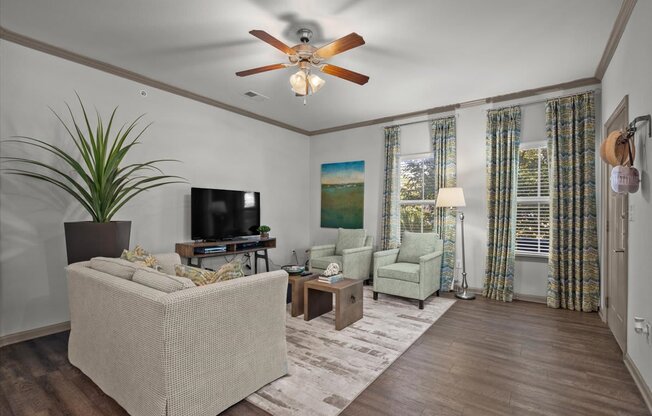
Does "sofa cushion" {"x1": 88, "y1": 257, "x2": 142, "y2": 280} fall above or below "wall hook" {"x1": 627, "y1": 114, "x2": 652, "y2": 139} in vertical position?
below

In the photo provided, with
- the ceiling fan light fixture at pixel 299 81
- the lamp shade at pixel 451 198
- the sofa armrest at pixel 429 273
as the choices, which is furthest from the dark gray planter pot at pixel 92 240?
the lamp shade at pixel 451 198

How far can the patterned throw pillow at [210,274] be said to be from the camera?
1.97 metres

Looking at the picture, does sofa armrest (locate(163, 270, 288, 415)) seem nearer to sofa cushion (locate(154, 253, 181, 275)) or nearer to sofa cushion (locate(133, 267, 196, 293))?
sofa cushion (locate(133, 267, 196, 293))

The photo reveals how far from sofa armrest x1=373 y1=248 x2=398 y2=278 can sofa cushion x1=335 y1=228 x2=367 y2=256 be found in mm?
773

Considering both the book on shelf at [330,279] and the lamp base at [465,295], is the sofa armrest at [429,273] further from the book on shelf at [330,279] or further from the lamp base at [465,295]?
the book on shelf at [330,279]

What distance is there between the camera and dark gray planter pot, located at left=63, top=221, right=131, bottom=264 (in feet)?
9.18

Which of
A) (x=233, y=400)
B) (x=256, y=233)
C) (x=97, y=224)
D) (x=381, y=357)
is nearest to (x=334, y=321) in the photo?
(x=381, y=357)

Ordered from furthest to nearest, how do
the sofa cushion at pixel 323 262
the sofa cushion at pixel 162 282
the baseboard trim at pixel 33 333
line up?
the sofa cushion at pixel 323 262, the baseboard trim at pixel 33 333, the sofa cushion at pixel 162 282

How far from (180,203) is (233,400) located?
3.00m

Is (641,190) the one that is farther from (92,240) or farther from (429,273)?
(92,240)

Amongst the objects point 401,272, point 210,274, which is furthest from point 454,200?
point 210,274

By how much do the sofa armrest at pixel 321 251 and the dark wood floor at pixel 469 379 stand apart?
2337 mm

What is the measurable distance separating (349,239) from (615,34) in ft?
12.9

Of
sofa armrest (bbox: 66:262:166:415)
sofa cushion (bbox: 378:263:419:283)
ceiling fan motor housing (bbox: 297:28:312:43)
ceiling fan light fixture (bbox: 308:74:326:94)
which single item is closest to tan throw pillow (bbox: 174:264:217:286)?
sofa armrest (bbox: 66:262:166:415)
